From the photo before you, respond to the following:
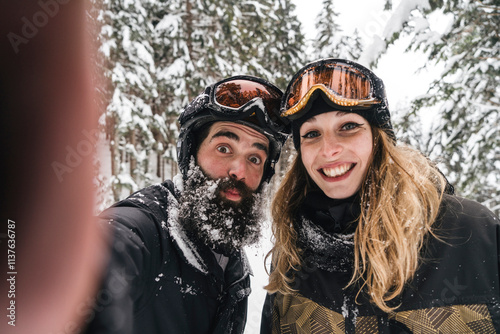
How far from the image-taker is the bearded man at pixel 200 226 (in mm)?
1784

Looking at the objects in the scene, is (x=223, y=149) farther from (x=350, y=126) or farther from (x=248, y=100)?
(x=350, y=126)

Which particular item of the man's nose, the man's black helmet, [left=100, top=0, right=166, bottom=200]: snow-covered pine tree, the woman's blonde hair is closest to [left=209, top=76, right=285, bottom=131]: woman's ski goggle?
Result: the man's black helmet

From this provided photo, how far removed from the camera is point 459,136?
8.48 meters

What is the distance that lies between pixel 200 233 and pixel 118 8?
1324cm

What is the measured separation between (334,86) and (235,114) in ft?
3.00

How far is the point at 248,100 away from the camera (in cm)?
306

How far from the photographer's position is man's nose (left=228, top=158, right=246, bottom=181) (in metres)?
2.79

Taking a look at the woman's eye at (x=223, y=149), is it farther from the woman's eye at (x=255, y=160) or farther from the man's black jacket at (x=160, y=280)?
the man's black jacket at (x=160, y=280)

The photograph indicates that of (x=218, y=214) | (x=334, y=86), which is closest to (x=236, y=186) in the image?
(x=218, y=214)

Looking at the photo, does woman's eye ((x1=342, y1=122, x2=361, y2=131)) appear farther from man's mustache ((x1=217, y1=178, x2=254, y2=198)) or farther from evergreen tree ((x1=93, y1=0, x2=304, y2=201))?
evergreen tree ((x1=93, y1=0, x2=304, y2=201))

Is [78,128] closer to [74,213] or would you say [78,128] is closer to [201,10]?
[74,213]

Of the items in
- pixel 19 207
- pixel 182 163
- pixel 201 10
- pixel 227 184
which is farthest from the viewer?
pixel 201 10

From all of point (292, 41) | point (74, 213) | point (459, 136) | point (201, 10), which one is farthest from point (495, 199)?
point (292, 41)

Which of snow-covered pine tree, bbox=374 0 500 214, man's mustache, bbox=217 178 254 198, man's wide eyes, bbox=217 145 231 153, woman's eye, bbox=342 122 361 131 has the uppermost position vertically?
snow-covered pine tree, bbox=374 0 500 214
